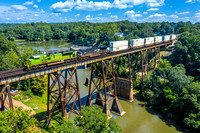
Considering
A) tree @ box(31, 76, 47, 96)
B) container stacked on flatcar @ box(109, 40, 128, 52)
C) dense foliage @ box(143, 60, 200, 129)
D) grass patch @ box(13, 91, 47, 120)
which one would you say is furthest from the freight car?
dense foliage @ box(143, 60, 200, 129)

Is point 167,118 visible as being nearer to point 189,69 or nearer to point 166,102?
point 166,102

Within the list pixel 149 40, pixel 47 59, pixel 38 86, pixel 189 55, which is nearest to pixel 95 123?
pixel 47 59

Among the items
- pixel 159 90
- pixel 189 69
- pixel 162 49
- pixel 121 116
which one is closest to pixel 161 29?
pixel 162 49

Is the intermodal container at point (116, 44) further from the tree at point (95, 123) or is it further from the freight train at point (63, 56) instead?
the tree at point (95, 123)

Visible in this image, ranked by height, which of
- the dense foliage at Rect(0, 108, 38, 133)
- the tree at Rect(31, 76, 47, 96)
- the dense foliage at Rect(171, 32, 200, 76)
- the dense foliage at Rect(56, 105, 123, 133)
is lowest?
the tree at Rect(31, 76, 47, 96)

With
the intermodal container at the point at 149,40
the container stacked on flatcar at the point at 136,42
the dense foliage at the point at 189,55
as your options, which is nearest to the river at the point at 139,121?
the container stacked on flatcar at the point at 136,42

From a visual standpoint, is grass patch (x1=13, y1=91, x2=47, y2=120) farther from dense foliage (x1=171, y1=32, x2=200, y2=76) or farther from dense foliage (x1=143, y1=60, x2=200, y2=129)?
dense foliage (x1=171, y1=32, x2=200, y2=76)

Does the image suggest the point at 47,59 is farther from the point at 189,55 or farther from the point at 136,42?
the point at 189,55

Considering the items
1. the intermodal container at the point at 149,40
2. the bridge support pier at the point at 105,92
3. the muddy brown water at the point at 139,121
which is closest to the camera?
the muddy brown water at the point at 139,121
